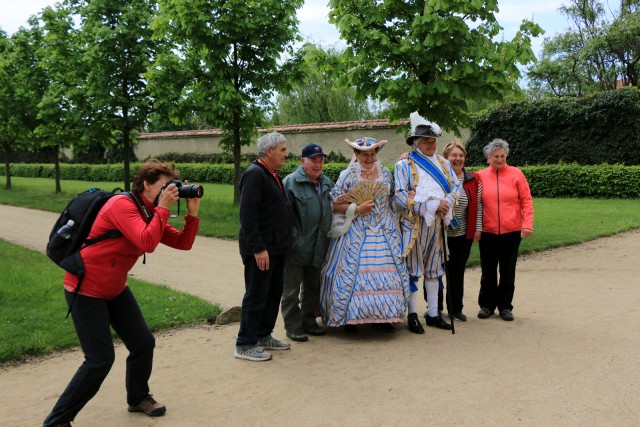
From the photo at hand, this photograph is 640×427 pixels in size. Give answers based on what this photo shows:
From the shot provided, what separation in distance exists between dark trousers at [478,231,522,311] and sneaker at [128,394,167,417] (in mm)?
3656

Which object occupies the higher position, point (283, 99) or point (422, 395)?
point (283, 99)

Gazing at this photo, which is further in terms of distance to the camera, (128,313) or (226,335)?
(226,335)

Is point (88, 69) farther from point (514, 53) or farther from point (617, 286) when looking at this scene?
point (617, 286)

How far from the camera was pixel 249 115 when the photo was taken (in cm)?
1419

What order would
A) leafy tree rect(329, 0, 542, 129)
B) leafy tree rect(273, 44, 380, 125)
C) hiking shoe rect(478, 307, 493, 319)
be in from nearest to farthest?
1. hiking shoe rect(478, 307, 493, 319)
2. leafy tree rect(329, 0, 542, 129)
3. leafy tree rect(273, 44, 380, 125)

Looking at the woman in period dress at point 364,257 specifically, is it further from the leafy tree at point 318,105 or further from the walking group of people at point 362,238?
the leafy tree at point 318,105

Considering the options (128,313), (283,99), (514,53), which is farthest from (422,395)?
(283,99)

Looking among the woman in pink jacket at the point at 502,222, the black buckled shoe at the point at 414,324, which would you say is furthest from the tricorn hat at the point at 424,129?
the black buckled shoe at the point at 414,324

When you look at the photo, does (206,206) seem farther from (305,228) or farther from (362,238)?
(362,238)

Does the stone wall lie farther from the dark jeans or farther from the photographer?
the dark jeans

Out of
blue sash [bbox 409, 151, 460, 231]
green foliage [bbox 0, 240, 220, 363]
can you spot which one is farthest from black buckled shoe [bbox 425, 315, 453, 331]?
green foliage [bbox 0, 240, 220, 363]

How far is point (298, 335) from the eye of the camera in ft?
17.6

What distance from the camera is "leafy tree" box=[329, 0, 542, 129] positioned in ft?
29.9

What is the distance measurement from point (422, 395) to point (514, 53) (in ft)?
22.3
